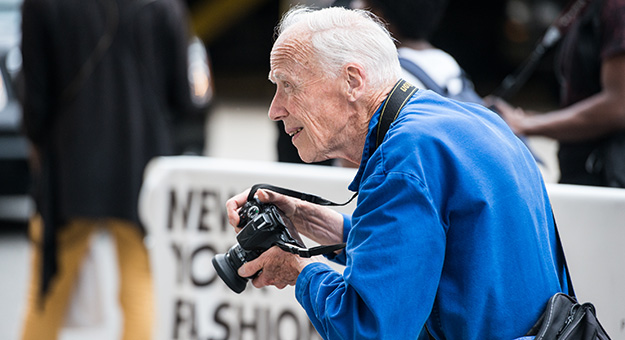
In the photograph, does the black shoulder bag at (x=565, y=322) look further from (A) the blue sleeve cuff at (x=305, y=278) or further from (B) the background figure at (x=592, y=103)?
(B) the background figure at (x=592, y=103)

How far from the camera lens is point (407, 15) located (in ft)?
12.4

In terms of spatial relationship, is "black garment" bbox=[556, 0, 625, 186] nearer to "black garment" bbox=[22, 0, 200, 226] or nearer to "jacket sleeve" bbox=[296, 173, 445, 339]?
"jacket sleeve" bbox=[296, 173, 445, 339]

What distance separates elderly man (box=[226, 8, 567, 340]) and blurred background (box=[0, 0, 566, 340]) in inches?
122

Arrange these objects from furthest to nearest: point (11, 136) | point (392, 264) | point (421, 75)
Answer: point (11, 136)
point (421, 75)
point (392, 264)

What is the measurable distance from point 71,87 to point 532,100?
11.4 m

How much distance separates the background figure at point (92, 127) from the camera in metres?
4.47

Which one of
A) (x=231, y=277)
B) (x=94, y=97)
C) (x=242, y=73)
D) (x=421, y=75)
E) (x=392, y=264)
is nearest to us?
(x=392, y=264)

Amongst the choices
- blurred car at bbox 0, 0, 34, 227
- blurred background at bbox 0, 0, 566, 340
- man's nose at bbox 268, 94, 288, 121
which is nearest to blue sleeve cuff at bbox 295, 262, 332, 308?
man's nose at bbox 268, 94, 288, 121

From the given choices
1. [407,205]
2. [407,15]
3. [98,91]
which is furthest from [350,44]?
[98,91]

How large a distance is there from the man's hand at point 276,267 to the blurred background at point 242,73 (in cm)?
309

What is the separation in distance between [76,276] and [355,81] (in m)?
2.86

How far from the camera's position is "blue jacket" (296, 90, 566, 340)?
80.0 inches

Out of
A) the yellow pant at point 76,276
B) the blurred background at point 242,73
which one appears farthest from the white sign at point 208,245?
the blurred background at point 242,73

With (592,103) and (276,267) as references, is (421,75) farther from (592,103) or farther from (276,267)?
(276,267)
